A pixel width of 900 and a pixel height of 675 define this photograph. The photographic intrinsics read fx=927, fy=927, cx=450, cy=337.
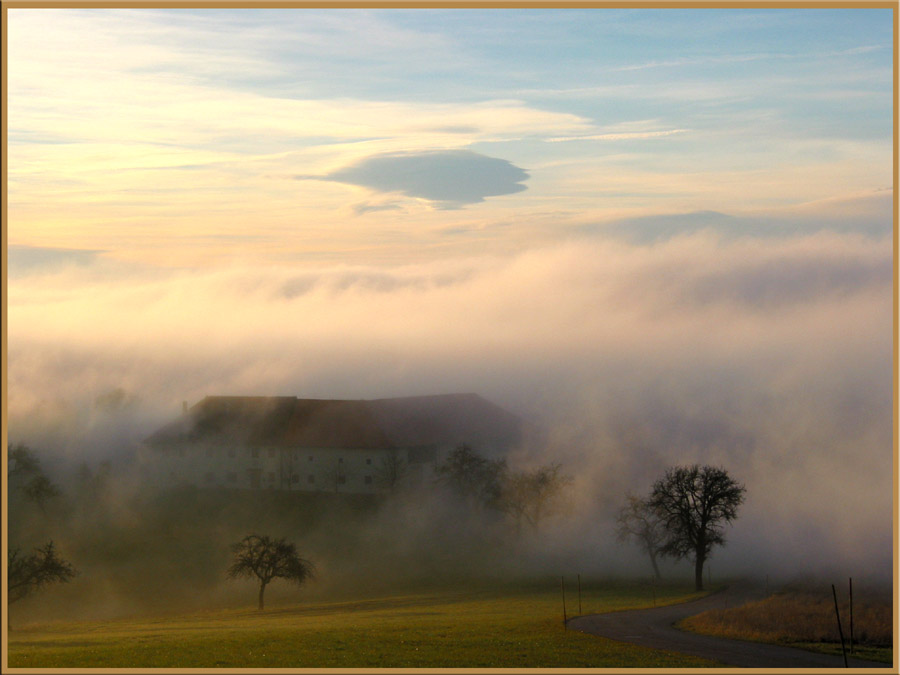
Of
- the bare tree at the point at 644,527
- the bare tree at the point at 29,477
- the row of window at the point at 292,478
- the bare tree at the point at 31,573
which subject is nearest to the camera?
the bare tree at the point at 31,573

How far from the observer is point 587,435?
444 ft

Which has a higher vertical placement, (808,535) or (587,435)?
(587,435)

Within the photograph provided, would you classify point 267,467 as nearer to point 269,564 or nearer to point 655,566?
point 269,564

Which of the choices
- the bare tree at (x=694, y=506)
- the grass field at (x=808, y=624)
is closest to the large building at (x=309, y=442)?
the bare tree at (x=694, y=506)

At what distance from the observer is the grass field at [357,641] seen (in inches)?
1380

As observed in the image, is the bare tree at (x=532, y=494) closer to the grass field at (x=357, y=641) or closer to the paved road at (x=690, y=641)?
the grass field at (x=357, y=641)

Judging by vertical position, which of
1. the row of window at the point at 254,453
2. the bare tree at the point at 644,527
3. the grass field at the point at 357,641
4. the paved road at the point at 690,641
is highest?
the row of window at the point at 254,453

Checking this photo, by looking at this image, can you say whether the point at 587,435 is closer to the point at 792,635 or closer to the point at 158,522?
the point at 158,522

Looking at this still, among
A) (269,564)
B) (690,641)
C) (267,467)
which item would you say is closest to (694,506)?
(269,564)

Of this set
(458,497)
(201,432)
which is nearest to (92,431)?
(201,432)

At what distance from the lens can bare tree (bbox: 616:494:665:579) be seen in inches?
3127

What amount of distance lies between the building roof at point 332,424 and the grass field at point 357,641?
53.4 m

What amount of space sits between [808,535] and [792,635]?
2084 inches

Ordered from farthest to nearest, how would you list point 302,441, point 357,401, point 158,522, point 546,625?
1. point 357,401
2. point 302,441
3. point 158,522
4. point 546,625
